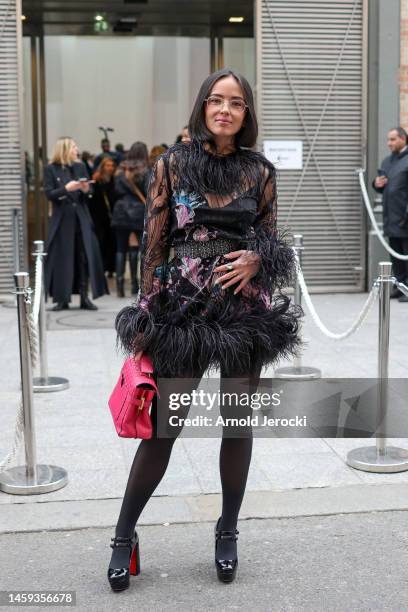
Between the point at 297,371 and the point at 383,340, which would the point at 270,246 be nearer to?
the point at 383,340

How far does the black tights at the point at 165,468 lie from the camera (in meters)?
3.53

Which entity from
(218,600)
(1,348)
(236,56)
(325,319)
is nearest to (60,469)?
(218,600)

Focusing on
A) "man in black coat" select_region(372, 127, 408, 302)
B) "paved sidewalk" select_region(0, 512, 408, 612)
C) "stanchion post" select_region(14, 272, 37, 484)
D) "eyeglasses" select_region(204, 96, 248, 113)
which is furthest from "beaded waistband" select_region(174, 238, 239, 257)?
"man in black coat" select_region(372, 127, 408, 302)

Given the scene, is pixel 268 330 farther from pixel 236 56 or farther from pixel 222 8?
pixel 236 56

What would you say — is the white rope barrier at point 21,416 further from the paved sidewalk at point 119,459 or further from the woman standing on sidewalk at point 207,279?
the woman standing on sidewalk at point 207,279

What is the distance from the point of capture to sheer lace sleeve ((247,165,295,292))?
358 cm

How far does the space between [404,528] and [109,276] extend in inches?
407

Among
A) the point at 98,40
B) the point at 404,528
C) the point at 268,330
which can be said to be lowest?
the point at 404,528

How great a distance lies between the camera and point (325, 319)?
9789 mm

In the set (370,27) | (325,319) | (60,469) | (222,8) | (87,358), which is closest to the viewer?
(60,469)

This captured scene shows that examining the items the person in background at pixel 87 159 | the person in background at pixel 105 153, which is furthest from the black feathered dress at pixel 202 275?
the person in background at pixel 87 159

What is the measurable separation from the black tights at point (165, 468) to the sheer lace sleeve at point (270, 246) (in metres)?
0.38

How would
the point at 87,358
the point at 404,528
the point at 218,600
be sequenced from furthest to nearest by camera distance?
the point at 87,358, the point at 404,528, the point at 218,600

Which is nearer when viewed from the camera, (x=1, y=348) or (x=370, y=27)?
(x=1, y=348)
